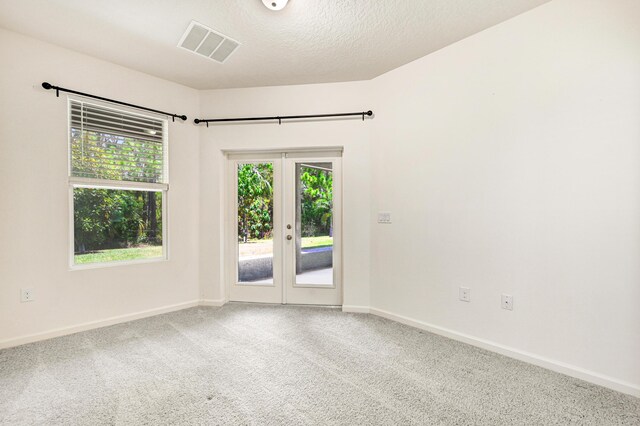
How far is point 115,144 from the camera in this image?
3.15 m

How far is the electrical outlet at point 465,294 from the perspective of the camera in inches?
105

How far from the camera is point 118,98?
3.13 meters

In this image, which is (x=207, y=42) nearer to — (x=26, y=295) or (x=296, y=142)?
(x=296, y=142)

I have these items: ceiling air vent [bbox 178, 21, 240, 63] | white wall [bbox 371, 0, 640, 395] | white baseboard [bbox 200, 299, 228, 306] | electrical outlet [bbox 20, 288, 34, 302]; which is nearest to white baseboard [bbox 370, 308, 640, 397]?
white wall [bbox 371, 0, 640, 395]

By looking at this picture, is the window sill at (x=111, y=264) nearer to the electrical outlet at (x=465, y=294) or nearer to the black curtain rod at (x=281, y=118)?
the black curtain rod at (x=281, y=118)

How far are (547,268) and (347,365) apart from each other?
1651 mm

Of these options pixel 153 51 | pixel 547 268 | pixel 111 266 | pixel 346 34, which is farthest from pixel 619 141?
pixel 111 266

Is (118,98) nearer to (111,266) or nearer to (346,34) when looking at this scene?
(111,266)

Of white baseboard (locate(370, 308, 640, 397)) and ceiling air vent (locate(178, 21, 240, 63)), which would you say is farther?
ceiling air vent (locate(178, 21, 240, 63))

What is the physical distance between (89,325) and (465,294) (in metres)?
3.57

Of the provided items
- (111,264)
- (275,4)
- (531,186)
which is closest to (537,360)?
(531,186)

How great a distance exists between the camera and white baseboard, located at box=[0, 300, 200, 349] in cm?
258

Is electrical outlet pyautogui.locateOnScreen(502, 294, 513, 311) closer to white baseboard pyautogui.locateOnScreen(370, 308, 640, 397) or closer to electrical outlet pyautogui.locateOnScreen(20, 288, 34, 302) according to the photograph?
white baseboard pyautogui.locateOnScreen(370, 308, 640, 397)

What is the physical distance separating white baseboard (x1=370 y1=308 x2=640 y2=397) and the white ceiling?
2624 millimetres
